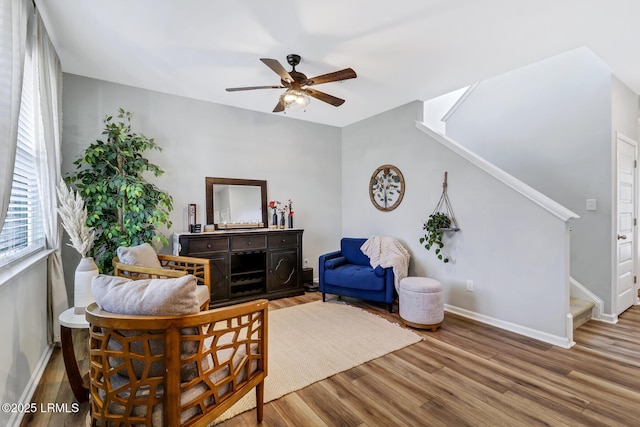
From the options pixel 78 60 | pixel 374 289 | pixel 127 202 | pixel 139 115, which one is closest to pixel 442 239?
pixel 374 289

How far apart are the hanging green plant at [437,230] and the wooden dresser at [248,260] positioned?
1.79m

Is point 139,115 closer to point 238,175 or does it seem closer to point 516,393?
point 238,175

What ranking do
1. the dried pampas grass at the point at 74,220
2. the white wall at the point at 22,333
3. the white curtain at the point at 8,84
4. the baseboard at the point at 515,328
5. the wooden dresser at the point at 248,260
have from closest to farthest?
1. the white curtain at the point at 8,84
2. the white wall at the point at 22,333
3. the dried pampas grass at the point at 74,220
4. the baseboard at the point at 515,328
5. the wooden dresser at the point at 248,260

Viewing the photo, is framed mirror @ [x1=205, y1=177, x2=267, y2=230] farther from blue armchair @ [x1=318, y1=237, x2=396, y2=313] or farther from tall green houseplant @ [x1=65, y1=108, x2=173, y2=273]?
blue armchair @ [x1=318, y1=237, x2=396, y2=313]

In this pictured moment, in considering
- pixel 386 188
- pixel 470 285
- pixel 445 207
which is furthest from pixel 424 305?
pixel 386 188

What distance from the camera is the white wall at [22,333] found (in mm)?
1612

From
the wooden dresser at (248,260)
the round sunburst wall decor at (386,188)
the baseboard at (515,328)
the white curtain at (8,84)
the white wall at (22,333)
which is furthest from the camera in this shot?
the round sunburst wall decor at (386,188)

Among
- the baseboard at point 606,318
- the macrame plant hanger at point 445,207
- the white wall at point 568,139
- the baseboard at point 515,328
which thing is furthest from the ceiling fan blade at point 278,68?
the baseboard at point 606,318

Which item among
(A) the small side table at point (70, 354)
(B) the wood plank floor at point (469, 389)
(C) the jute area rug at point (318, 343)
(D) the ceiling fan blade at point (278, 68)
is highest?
(D) the ceiling fan blade at point (278, 68)

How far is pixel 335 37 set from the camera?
99.1 inches

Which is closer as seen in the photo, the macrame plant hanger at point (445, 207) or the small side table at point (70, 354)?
the small side table at point (70, 354)

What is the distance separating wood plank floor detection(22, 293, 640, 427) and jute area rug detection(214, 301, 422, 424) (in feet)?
0.29

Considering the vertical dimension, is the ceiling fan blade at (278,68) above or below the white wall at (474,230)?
above

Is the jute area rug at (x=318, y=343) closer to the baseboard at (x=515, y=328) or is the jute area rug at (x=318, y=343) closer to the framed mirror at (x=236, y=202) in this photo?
the baseboard at (x=515, y=328)
